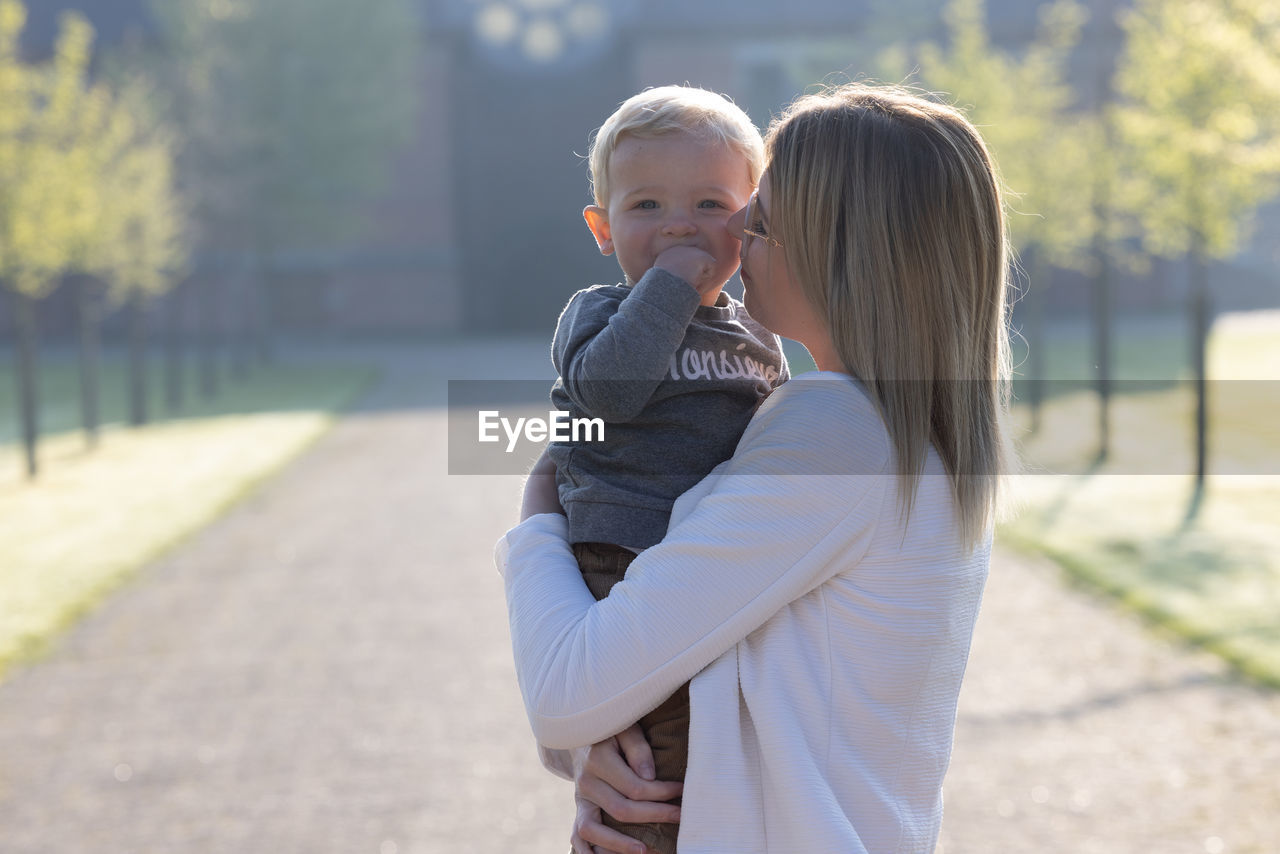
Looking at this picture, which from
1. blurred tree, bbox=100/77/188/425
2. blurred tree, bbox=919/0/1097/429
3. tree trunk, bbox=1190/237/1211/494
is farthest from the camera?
blurred tree, bbox=100/77/188/425

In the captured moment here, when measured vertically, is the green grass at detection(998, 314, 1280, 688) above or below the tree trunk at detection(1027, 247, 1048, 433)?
below

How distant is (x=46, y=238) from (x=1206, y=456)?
12.9 m

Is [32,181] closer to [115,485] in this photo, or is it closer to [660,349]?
[115,485]

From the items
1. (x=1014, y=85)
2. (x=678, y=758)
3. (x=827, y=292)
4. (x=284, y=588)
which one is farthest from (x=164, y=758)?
(x=1014, y=85)

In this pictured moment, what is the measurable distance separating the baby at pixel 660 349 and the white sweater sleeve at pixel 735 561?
0.62 ft

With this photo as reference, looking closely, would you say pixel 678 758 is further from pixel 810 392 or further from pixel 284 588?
pixel 284 588

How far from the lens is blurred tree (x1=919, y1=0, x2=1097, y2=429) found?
18.4m

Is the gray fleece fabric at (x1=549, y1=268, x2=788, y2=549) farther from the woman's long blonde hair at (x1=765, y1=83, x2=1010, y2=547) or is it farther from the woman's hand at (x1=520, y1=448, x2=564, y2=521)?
the woman's long blonde hair at (x1=765, y1=83, x2=1010, y2=547)

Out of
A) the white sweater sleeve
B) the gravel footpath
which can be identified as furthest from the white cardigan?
the gravel footpath

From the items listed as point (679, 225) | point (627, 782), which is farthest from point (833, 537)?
point (679, 225)

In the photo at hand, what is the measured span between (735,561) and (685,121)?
29.2 inches

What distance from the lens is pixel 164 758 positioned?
586cm

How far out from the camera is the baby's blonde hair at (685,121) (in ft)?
6.22

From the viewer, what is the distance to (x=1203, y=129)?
12.5m
